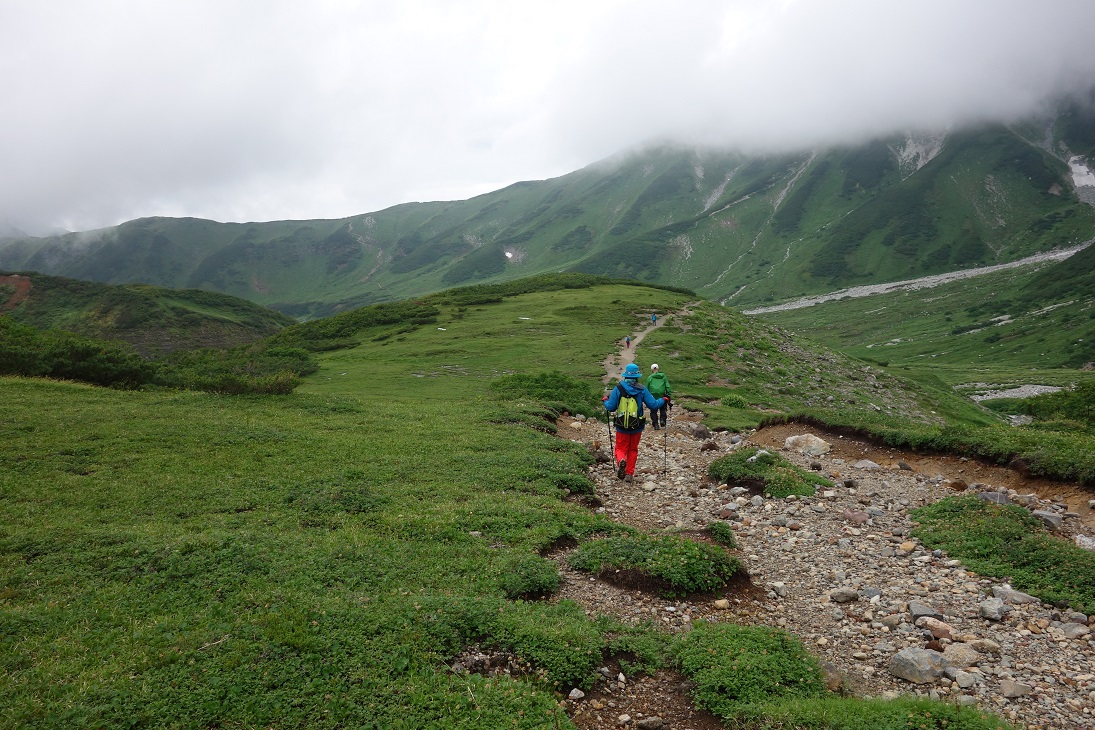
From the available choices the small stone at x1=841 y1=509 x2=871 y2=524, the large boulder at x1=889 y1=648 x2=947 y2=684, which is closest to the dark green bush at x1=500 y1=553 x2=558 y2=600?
the large boulder at x1=889 y1=648 x2=947 y2=684

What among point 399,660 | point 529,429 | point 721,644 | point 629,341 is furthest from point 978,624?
point 629,341

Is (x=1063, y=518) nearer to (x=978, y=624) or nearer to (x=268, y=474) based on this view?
(x=978, y=624)

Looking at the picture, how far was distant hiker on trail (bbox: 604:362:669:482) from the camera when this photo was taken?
1636 cm

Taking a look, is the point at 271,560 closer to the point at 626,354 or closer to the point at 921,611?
the point at 921,611

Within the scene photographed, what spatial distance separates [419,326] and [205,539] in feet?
185

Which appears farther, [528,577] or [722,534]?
[722,534]

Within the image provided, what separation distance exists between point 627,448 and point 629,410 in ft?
5.17

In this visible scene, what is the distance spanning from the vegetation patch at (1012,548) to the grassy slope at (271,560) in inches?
283

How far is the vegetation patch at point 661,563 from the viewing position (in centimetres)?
1003

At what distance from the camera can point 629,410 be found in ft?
53.5

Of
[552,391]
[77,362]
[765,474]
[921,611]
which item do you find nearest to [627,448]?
[765,474]

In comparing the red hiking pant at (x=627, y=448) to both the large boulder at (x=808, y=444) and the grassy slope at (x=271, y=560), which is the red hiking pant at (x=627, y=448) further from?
the large boulder at (x=808, y=444)

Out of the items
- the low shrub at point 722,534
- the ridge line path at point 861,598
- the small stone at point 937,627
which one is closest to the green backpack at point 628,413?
the ridge line path at point 861,598

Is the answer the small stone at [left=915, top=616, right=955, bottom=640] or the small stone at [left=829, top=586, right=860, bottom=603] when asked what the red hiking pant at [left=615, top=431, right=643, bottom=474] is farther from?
the small stone at [left=915, top=616, right=955, bottom=640]
